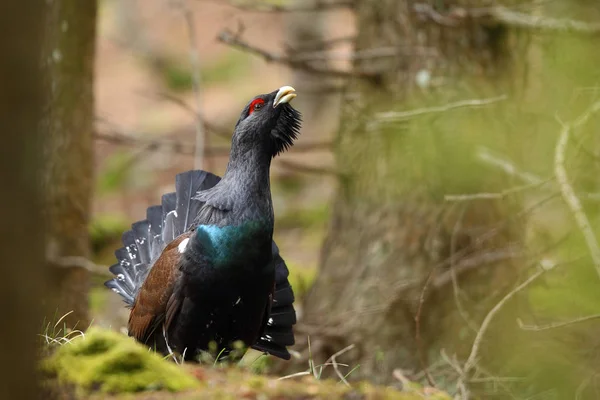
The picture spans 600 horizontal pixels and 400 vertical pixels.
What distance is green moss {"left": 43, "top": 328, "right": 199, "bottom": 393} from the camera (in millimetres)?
2854

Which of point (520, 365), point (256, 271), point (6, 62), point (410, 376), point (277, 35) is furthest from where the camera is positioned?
point (277, 35)

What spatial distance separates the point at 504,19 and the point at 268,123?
1980 millimetres

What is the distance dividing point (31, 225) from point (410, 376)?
4771 millimetres

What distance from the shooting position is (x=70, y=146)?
668 centimetres

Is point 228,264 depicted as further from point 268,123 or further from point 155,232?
point 155,232

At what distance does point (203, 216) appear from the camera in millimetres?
Result: 4855

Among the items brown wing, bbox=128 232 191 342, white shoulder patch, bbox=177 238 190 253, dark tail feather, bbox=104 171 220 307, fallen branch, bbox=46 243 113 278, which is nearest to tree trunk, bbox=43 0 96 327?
fallen branch, bbox=46 243 113 278

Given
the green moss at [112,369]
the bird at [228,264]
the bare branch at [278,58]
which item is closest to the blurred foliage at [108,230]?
the bare branch at [278,58]

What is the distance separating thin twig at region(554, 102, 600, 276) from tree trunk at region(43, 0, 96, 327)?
4036mm

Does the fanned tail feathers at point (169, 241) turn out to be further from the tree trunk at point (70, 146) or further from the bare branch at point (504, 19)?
the bare branch at point (504, 19)

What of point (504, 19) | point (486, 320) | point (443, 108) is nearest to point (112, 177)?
point (504, 19)

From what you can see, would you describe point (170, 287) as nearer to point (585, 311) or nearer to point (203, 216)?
point (203, 216)

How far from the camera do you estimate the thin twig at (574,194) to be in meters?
3.39

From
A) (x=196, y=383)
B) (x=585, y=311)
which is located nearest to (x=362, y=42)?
(x=585, y=311)
